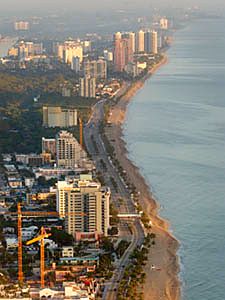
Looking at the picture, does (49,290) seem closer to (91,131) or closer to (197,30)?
(91,131)

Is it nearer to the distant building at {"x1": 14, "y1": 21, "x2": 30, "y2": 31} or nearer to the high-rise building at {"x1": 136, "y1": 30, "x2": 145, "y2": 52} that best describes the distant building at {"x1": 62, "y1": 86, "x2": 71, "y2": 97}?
the high-rise building at {"x1": 136, "y1": 30, "x2": 145, "y2": 52}

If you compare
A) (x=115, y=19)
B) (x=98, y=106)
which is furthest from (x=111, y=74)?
(x=115, y=19)

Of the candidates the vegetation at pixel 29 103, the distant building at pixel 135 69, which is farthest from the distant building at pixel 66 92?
the distant building at pixel 135 69

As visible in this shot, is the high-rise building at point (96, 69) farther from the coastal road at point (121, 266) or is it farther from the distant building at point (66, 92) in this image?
the coastal road at point (121, 266)

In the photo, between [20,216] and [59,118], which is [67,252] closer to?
[20,216]

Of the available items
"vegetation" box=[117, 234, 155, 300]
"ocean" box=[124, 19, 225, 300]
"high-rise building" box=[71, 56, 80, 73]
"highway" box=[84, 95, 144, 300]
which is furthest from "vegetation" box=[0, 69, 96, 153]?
"vegetation" box=[117, 234, 155, 300]

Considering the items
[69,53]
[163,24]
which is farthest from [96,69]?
[163,24]
